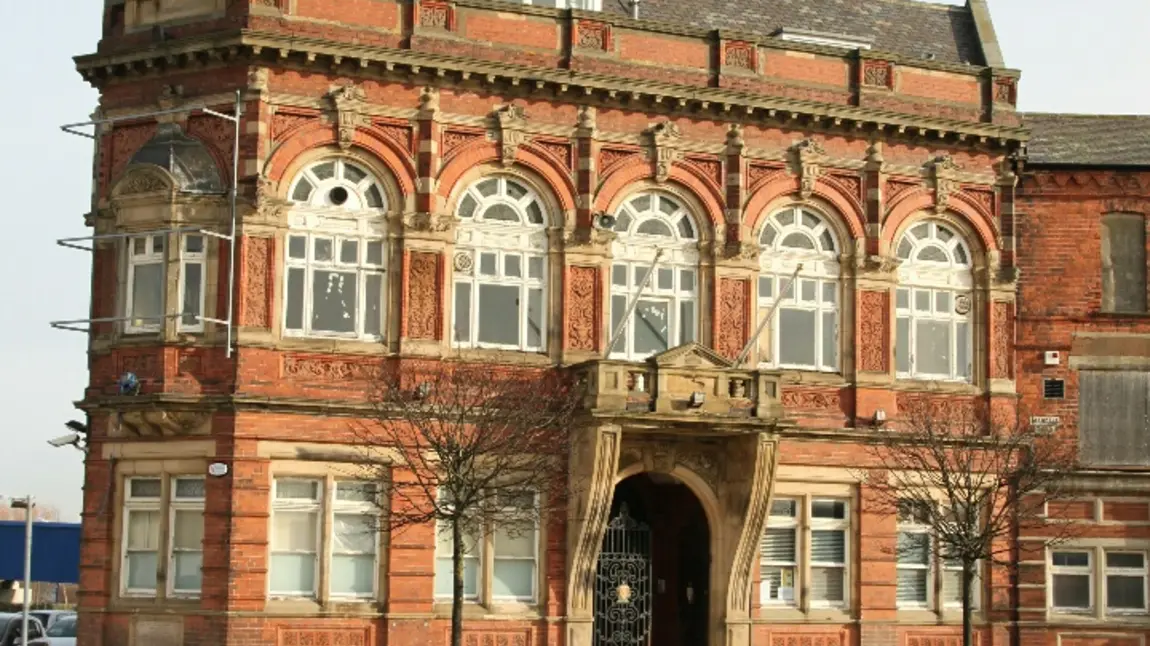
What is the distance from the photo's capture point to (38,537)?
166ft

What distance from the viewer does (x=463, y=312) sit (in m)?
34.2

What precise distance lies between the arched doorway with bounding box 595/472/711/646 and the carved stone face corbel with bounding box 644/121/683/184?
554 cm

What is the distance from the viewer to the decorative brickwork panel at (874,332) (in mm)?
36750

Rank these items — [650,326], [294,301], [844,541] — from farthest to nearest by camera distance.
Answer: [844,541] < [650,326] < [294,301]

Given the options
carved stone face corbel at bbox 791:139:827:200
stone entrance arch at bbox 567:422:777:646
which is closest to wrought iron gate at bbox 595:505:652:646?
stone entrance arch at bbox 567:422:777:646

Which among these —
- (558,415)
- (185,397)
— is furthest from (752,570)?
(185,397)

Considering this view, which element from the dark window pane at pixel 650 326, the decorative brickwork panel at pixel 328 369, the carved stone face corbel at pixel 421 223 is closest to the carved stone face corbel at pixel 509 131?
the carved stone face corbel at pixel 421 223

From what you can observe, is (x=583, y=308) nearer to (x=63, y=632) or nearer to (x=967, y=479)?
(x=967, y=479)

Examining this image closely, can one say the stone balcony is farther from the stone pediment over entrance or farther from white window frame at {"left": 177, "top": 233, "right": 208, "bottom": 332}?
white window frame at {"left": 177, "top": 233, "right": 208, "bottom": 332}

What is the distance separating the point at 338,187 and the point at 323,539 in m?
5.96

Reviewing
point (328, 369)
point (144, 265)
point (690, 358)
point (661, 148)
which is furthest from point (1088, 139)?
point (144, 265)

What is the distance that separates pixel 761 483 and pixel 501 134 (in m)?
7.61

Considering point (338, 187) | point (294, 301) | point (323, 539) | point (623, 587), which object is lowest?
point (623, 587)

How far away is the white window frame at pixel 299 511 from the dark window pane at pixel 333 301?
8.65 ft
